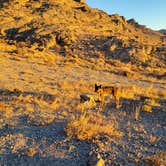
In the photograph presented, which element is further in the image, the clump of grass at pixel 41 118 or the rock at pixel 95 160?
the clump of grass at pixel 41 118

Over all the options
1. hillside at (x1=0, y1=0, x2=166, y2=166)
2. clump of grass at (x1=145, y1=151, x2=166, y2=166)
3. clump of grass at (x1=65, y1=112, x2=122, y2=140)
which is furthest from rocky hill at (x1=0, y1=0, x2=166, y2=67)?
clump of grass at (x1=145, y1=151, x2=166, y2=166)

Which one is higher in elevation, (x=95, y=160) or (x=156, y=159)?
(x=156, y=159)

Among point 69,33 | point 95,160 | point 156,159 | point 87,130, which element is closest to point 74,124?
point 87,130

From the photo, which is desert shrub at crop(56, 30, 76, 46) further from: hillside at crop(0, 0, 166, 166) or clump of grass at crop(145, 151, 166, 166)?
clump of grass at crop(145, 151, 166, 166)

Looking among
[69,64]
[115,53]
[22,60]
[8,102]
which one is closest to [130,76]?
[69,64]

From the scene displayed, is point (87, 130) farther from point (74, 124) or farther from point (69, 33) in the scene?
point (69, 33)

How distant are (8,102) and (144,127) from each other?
621cm

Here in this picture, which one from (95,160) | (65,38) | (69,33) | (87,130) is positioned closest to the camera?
(95,160)

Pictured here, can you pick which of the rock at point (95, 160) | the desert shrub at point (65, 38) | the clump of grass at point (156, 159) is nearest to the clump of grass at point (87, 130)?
the rock at point (95, 160)

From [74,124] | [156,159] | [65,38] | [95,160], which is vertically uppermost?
[65,38]

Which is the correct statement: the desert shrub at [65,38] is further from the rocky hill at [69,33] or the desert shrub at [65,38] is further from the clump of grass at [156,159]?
the clump of grass at [156,159]

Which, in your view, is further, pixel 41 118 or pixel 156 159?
pixel 41 118

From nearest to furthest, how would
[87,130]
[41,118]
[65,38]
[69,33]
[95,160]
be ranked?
[95,160], [87,130], [41,118], [65,38], [69,33]

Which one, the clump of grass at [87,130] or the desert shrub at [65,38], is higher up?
the desert shrub at [65,38]
